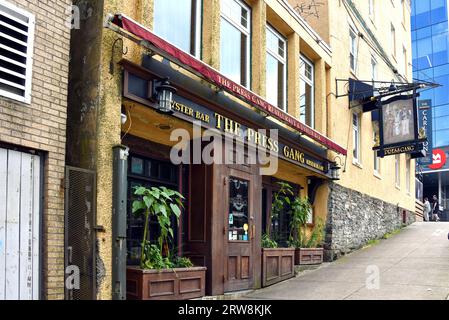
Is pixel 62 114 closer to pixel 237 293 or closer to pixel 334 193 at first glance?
pixel 237 293

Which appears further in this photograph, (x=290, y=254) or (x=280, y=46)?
(x=280, y=46)

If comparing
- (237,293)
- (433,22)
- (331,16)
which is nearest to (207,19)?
(237,293)

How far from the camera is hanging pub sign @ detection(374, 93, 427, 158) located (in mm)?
16031

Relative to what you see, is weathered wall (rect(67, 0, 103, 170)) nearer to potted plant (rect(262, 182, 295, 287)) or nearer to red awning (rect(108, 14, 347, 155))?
red awning (rect(108, 14, 347, 155))

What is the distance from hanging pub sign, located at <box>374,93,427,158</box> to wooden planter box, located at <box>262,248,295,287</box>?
668 centimetres

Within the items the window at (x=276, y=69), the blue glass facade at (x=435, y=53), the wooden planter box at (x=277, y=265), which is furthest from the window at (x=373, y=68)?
A: the blue glass facade at (x=435, y=53)

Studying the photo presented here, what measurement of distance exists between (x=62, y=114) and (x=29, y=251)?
1689 millimetres

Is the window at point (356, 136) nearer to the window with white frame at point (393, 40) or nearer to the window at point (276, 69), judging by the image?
the window at point (276, 69)

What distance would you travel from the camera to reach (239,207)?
31.8ft

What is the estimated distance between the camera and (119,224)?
6.73 m

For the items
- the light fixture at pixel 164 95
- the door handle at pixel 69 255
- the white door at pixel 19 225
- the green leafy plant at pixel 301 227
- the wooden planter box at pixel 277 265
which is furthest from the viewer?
the green leafy plant at pixel 301 227

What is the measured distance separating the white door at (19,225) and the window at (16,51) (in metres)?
0.71

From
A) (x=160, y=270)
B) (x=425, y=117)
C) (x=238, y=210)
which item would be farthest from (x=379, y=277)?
(x=425, y=117)

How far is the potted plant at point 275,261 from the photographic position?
10398 mm
